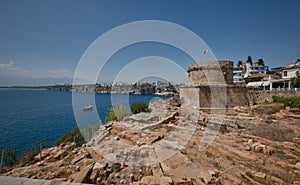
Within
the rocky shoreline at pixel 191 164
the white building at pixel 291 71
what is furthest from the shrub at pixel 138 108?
the white building at pixel 291 71

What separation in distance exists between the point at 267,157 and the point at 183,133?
3028 millimetres

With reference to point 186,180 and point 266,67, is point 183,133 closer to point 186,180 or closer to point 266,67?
point 186,180

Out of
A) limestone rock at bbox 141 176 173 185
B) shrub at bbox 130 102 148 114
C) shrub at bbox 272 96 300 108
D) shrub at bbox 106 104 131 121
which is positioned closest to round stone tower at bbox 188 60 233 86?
shrub at bbox 272 96 300 108

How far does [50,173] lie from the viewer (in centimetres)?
324

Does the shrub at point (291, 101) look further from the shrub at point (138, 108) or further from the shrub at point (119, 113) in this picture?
the shrub at point (119, 113)

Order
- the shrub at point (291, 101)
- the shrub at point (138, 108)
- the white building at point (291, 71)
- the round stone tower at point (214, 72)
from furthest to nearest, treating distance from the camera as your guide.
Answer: the white building at point (291, 71)
the shrub at point (138, 108)
the round stone tower at point (214, 72)
the shrub at point (291, 101)

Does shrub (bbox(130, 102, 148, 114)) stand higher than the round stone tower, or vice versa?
the round stone tower

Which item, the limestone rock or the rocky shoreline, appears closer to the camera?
the limestone rock

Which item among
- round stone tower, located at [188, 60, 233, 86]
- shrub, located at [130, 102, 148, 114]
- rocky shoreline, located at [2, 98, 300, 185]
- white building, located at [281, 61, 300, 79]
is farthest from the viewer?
white building, located at [281, 61, 300, 79]

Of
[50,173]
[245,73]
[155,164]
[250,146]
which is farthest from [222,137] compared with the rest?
[245,73]

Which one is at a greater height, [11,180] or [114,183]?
[11,180]

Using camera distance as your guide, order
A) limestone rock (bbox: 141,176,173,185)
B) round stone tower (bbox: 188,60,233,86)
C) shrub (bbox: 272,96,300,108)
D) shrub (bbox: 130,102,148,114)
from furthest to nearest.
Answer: shrub (bbox: 130,102,148,114)
round stone tower (bbox: 188,60,233,86)
shrub (bbox: 272,96,300,108)
limestone rock (bbox: 141,176,173,185)

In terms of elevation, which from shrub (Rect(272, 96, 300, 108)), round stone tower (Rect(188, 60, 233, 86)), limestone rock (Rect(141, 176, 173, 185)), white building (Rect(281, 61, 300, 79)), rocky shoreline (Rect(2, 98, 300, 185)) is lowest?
rocky shoreline (Rect(2, 98, 300, 185))

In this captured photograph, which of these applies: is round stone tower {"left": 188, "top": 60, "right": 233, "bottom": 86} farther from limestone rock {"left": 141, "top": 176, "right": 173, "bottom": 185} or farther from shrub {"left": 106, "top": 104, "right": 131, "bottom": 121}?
limestone rock {"left": 141, "top": 176, "right": 173, "bottom": 185}
